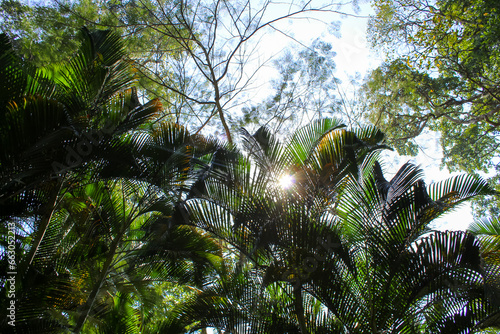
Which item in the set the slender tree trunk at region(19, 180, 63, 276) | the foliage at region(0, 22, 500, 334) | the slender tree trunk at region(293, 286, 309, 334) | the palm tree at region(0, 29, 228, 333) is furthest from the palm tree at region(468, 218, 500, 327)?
the slender tree trunk at region(19, 180, 63, 276)

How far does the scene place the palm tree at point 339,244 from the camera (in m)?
3.23

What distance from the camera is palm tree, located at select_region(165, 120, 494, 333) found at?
10.6 feet

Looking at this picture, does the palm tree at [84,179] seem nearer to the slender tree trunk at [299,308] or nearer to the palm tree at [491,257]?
the slender tree trunk at [299,308]

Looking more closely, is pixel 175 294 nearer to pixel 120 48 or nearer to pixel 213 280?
pixel 213 280

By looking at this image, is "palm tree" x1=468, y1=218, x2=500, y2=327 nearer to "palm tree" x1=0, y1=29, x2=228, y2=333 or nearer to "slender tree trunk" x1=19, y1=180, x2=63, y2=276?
"palm tree" x1=0, y1=29, x2=228, y2=333

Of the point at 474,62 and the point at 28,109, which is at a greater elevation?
the point at 474,62

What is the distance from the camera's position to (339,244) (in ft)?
11.1

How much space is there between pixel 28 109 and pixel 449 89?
9.31 meters

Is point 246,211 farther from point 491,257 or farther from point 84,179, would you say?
point 491,257

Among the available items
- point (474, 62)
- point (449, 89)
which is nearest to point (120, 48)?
point (474, 62)

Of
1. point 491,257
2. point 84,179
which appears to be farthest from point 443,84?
point 84,179

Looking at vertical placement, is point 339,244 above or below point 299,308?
above

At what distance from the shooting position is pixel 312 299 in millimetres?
3793

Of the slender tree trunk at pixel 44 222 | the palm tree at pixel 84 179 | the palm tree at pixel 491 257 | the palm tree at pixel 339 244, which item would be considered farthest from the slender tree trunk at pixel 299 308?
the slender tree trunk at pixel 44 222
